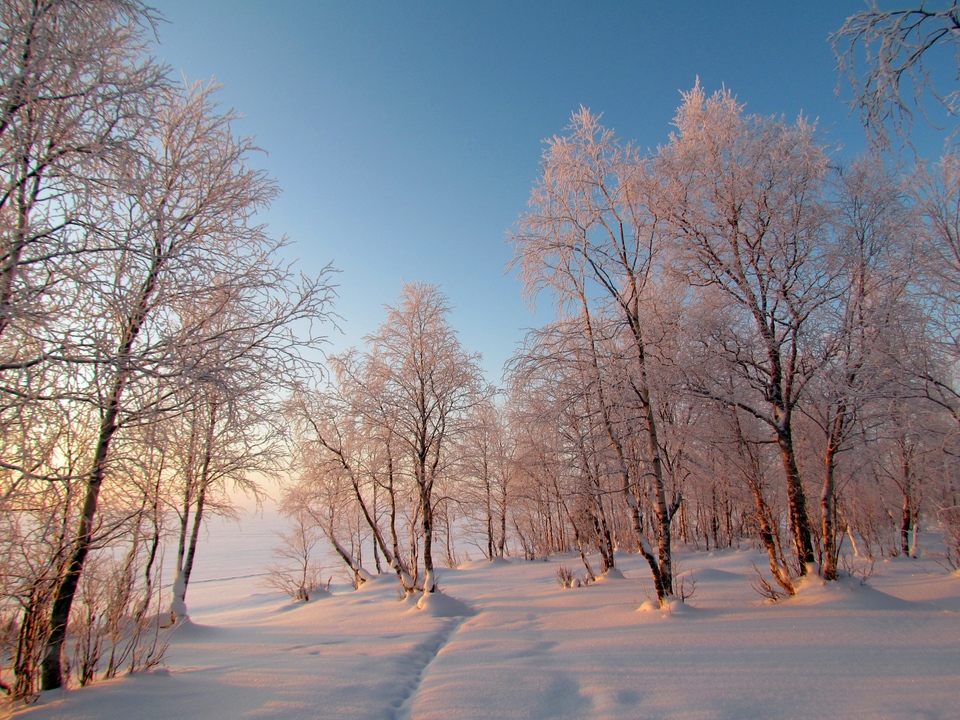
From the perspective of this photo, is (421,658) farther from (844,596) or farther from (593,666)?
(844,596)

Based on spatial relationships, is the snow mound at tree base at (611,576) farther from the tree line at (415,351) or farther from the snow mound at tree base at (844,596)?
the snow mound at tree base at (844,596)

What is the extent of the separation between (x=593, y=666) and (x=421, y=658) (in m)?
2.53

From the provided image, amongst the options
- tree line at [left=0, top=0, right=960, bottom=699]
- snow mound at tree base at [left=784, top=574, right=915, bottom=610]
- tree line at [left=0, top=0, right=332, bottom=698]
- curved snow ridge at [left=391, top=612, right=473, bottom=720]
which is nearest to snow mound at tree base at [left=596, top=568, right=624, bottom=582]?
tree line at [left=0, top=0, right=960, bottom=699]

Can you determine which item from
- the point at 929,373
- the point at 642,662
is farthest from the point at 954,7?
the point at 929,373

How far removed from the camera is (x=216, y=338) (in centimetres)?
430

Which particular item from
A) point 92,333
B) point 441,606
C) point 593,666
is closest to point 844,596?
point 593,666

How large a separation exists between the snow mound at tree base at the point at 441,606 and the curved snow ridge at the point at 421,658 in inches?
13.9

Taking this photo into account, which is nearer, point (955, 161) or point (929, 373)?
point (929, 373)

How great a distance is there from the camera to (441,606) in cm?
1073

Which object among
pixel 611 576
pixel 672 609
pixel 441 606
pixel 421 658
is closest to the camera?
pixel 421 658

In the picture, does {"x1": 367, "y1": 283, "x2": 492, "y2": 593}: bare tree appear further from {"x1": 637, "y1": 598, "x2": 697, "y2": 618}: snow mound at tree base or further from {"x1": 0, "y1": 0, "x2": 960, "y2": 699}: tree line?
{"x1": 637, "y1": 598, "x2": 697, "y2": 618}: snow mound at tree base

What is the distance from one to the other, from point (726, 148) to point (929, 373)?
5474 millimetres

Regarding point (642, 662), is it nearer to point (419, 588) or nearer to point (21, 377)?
point (21, 377)

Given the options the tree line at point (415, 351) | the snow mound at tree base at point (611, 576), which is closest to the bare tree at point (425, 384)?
the tree line at point (415, 351)
